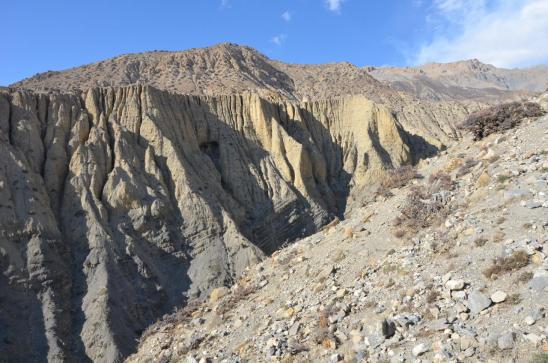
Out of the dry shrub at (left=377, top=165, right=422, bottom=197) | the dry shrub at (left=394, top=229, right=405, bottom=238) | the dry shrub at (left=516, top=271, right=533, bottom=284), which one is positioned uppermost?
the dry shrub at (left=377, top=165, right=422, bottom=197)

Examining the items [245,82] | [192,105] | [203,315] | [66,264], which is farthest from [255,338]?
[245,82]

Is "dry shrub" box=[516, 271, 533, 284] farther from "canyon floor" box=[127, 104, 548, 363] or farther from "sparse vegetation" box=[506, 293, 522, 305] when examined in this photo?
"sparse vegetation" box=[506, 293, 522, 305]

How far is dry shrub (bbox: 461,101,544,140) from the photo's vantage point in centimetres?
1358

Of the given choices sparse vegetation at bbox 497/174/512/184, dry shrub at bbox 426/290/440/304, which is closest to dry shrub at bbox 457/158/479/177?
sparse vegetation at bbox 497/174/512/184

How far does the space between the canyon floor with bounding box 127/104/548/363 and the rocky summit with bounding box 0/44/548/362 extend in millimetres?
41

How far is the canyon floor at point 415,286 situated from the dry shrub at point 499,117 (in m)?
0.41

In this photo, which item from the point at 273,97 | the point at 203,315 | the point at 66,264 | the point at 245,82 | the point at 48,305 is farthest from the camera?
the point at 245,82

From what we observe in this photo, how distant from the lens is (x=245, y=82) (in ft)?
241

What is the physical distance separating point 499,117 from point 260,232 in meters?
18.2

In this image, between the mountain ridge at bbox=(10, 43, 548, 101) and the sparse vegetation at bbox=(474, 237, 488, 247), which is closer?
the sparse vegetation at bbox=(474, 237, 488, 247)

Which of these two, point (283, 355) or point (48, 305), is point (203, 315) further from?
point (48, 305)

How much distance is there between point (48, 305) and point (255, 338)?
1328cm

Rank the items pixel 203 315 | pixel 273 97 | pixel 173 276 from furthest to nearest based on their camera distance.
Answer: pixel 273 97, pixel 173 276, pixel 203 315

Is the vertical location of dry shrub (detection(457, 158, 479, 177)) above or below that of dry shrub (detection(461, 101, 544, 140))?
below
